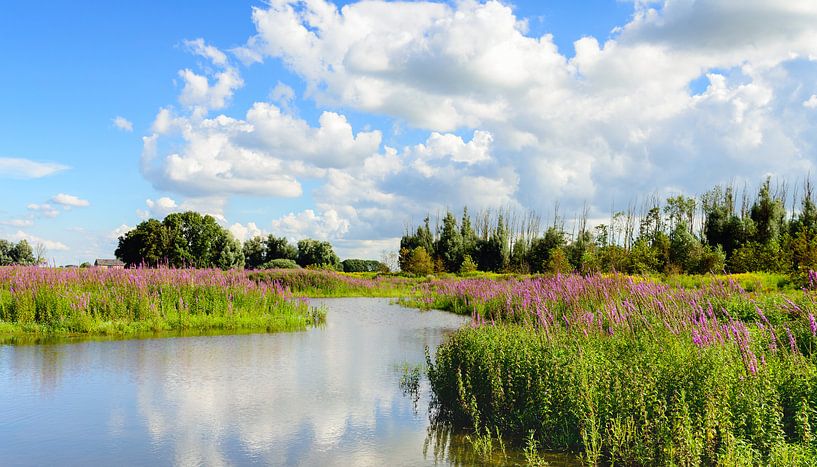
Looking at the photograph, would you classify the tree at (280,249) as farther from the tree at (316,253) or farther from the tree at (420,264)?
the tree at (420,264)

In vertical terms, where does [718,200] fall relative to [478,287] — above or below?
above

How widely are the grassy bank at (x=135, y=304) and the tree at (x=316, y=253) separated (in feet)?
178

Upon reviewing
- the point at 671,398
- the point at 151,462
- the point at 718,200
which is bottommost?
the point at 151,462

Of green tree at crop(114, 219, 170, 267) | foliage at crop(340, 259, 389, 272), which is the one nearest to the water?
green tree at crop(114, 219, 170, 267)

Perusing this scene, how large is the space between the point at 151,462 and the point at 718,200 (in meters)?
61.6

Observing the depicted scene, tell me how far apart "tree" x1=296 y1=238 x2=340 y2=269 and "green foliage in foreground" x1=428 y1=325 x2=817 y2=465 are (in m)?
Result: 64.9

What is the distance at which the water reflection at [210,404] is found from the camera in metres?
5.23

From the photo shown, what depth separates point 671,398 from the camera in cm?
517

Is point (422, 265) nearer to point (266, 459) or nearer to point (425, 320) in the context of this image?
point (425, 320)

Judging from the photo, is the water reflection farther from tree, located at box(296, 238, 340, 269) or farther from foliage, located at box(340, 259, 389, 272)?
foliage, located at box(340, 259, 389, 272)

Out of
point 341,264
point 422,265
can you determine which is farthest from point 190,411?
point 341,264

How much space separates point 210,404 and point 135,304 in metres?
8.36

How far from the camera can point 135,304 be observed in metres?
13.9

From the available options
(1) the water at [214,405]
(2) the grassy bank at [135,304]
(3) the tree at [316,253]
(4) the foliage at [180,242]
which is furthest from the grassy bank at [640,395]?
(3) the tree at [316,253]
